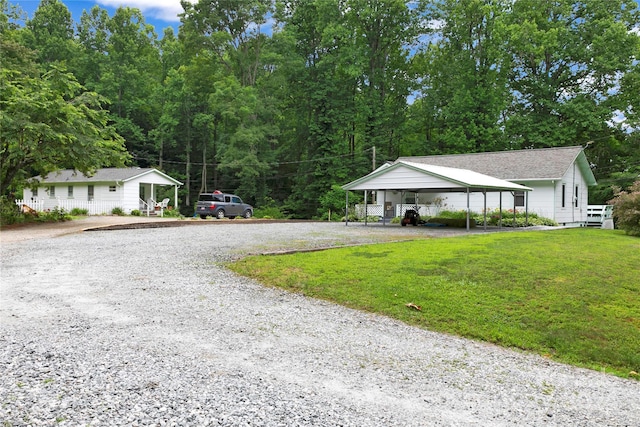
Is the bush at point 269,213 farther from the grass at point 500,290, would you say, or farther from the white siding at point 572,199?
the grass at point 500,290

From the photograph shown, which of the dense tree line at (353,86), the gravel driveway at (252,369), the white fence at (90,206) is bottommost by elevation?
the gravel driveway at (252,369)

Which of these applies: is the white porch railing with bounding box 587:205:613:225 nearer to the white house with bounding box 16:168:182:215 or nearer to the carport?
the carport

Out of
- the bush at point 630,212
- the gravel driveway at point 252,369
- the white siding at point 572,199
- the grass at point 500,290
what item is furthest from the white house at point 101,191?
the bush at point 630,212

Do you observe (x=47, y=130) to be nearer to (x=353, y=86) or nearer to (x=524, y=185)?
(x=524, y=185)

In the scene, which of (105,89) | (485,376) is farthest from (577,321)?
(105,89)

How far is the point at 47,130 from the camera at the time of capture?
16.3m

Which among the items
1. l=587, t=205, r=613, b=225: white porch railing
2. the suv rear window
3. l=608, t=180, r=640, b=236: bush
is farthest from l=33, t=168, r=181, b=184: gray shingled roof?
l=587, t=205, r=613, b=225: white porch railing

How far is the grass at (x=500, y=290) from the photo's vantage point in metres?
5.55

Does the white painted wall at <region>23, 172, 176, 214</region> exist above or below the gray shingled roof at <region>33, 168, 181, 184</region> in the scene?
below

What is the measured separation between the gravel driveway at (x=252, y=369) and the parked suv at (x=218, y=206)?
20.1m

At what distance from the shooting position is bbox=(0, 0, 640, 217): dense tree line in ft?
113

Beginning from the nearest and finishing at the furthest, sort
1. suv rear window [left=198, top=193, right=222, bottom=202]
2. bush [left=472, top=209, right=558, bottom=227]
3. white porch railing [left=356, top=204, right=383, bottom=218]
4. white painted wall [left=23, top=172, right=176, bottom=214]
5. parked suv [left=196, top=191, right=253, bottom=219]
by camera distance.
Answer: bush [left=472, top=209, right=558, bottom=227] → parked suv [left=196, top=191, right=253, bottom=219] → suv rear window [left=198, top=193, right=222, bottom=202] → white porch railing [left=356, top=204, right=383, bottom=218] → white painted wall [left=23, top=172, right=176, bottom=214]

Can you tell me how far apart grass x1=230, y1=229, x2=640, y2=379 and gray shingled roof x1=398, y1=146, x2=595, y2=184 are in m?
14.5

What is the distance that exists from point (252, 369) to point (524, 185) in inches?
958
